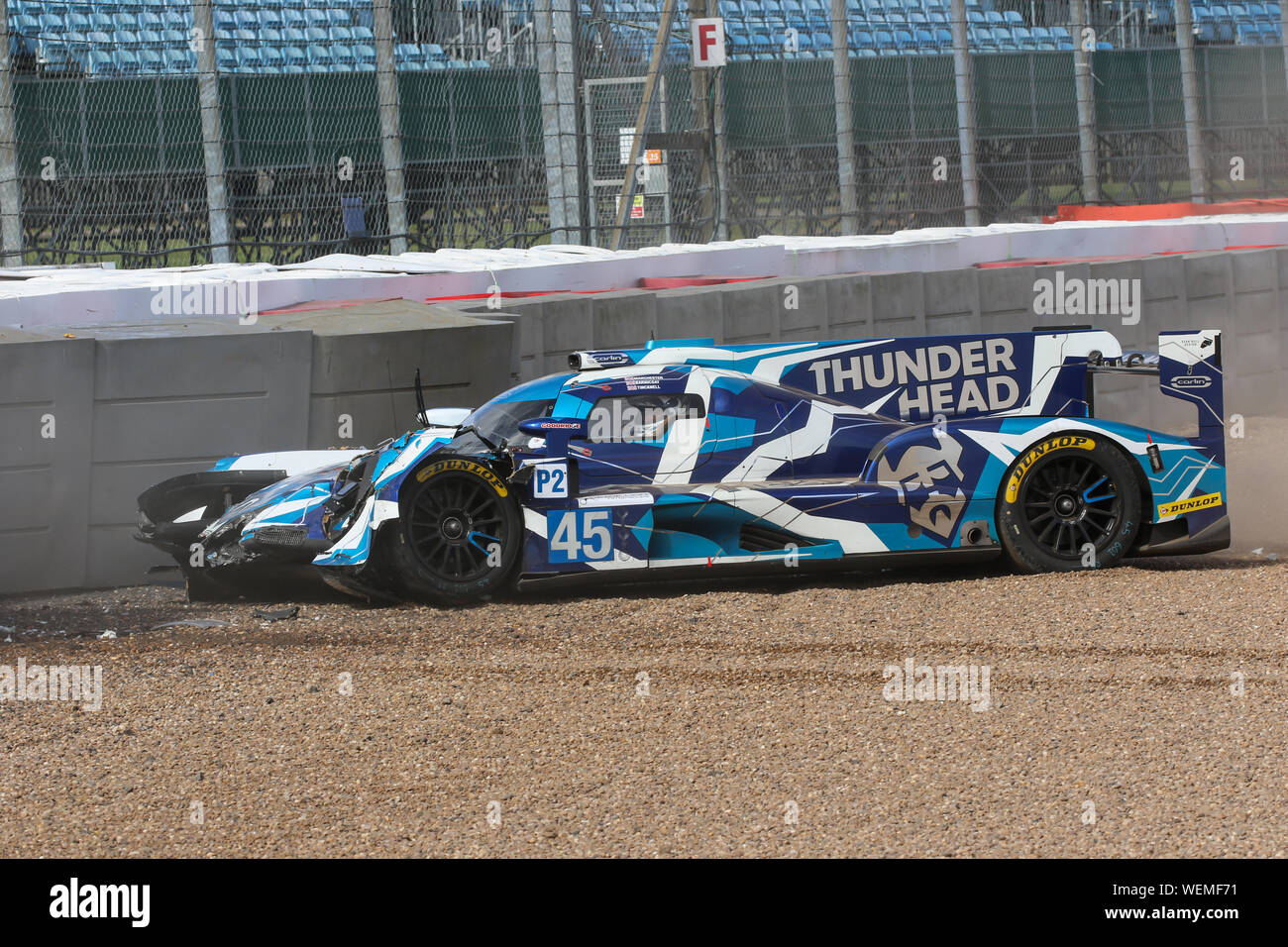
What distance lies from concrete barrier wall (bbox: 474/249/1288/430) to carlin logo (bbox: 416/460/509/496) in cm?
226

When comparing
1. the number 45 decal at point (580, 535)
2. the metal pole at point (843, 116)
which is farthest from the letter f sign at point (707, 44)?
the number 45 decal at point (580, 535)

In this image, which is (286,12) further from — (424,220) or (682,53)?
(682,53)

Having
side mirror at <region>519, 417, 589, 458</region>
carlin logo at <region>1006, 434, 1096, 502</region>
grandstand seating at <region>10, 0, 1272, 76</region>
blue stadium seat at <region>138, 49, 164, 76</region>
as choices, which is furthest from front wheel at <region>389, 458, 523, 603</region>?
blue stadium seat at <region>138, 49, 164, 76</region>

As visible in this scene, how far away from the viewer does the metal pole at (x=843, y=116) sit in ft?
51.1

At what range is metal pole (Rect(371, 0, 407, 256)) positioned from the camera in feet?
40.9

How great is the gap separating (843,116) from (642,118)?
2522 mm

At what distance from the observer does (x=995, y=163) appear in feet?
58.9

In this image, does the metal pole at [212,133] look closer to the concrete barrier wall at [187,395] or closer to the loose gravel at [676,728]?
the concrete barrier wall at [187,395]

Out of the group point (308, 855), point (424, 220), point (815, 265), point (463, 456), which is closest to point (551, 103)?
point (424, 220)

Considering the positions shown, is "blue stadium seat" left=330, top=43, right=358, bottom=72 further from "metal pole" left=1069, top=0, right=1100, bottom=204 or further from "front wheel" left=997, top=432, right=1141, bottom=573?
"metal pole" left=1069, top=0, right=1100, bottom=204

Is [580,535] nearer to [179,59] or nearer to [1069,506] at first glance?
[1069,506]

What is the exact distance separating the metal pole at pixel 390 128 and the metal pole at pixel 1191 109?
10.6m

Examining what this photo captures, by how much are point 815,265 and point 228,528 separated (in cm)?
766

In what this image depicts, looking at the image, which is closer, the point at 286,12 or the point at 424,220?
the point at 424,220
